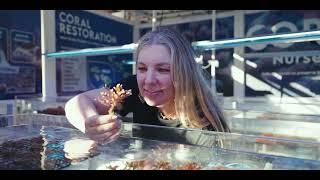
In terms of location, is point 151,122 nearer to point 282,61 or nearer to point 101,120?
point 101,120

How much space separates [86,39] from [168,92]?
3383 mm

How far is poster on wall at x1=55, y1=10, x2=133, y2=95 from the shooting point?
383cm

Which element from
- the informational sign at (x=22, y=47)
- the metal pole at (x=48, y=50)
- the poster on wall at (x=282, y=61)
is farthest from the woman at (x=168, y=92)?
the poster on wall at (x=282, y=61)

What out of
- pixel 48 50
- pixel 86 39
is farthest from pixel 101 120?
pixel 86 39

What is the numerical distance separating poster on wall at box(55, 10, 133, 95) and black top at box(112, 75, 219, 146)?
→ 8.65ft

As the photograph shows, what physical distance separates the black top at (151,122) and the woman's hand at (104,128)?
8cm

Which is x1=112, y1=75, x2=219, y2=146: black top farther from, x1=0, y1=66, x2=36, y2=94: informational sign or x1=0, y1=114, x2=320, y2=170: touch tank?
x1=0, y1=66, x2=36, y2=94: informational sign

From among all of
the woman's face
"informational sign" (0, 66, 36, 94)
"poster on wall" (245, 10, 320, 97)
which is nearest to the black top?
the woman's face

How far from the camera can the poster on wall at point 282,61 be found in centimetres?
408

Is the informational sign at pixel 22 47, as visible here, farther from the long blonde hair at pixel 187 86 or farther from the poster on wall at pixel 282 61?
the poster on wall at pixel 282 61

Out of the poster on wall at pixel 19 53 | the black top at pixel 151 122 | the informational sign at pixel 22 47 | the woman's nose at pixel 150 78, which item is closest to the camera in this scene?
the black top at pixel 151 122

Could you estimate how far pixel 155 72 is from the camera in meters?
1.07
